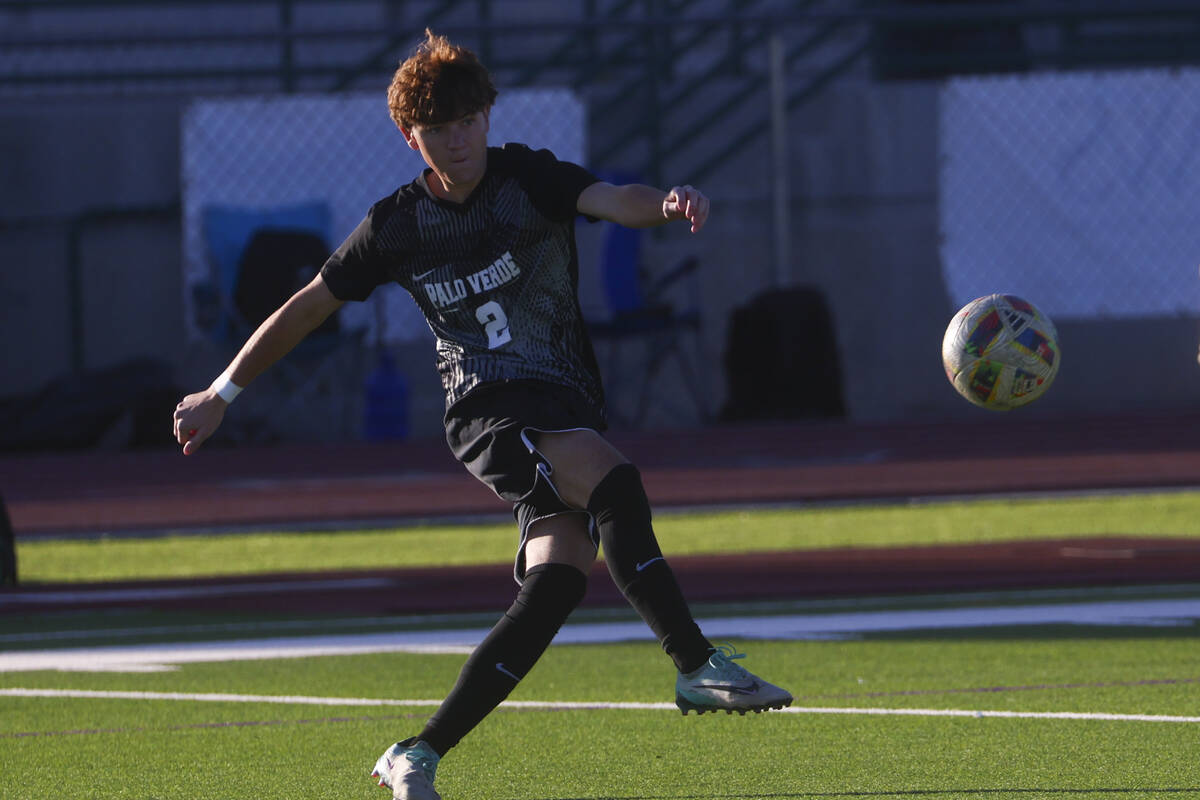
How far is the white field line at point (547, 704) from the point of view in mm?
4984

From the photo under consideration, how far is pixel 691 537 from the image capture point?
11133mm

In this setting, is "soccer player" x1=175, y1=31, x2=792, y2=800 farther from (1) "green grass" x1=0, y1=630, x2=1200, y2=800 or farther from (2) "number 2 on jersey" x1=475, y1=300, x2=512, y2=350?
(1) "green grass" x1=0, y1=630, x2=1200, y2=800

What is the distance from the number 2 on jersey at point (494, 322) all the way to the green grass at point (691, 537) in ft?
19.1

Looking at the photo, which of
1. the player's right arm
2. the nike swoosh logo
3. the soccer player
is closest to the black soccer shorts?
the soccer player

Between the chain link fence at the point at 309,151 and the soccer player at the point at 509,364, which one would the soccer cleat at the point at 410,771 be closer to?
the soccer player at the point at 509,364

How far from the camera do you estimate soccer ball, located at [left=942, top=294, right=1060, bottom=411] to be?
5.12 m

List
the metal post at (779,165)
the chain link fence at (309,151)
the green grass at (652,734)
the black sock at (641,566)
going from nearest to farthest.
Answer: the black sock at (641,566)
the green grass at (652,734)
the metal post at (779,165)
the chain link fence at (309,151)

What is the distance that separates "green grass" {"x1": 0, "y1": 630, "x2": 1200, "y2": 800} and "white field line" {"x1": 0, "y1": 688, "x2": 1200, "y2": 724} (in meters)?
0.07

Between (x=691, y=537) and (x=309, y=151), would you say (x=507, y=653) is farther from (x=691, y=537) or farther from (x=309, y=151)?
(x=309, y=151)

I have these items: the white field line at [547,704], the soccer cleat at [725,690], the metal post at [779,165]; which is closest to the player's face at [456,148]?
the soccer cleat at [725,690]

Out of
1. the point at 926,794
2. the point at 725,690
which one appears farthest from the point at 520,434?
the point at 926,794

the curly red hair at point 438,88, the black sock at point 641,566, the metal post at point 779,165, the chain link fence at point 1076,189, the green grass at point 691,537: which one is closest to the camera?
the black sock at point 641,566

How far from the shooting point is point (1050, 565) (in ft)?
28.8

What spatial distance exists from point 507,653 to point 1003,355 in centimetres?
188
